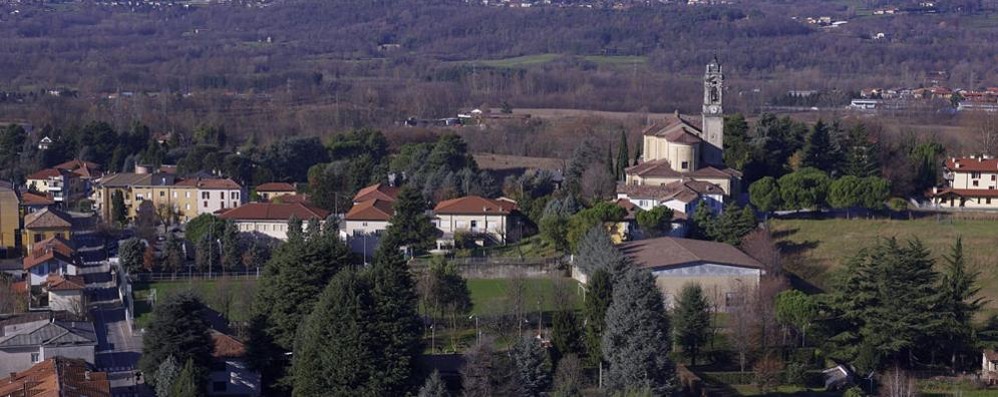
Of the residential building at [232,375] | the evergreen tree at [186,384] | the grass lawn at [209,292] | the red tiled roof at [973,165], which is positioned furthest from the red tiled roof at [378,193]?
the evergreen tree at [186,384]

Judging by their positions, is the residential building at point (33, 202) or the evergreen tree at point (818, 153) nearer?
the residential building at point (33, 202)

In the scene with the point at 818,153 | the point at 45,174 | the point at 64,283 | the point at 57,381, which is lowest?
the point at 57,381

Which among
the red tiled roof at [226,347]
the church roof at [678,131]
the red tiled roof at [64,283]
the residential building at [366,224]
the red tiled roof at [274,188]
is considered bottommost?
the red tiled roof at [226,347]

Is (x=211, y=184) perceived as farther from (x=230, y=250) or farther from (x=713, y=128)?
(x=713, y=128)

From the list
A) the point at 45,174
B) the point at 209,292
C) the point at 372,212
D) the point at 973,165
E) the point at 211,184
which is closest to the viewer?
the point at 209,292

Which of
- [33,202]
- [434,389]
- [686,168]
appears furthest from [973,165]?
[33,202]

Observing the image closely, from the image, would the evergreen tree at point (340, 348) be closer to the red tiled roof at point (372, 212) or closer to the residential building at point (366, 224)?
the residential building at point (366, 224)

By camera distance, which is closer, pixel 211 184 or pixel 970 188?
pixel 970 188
